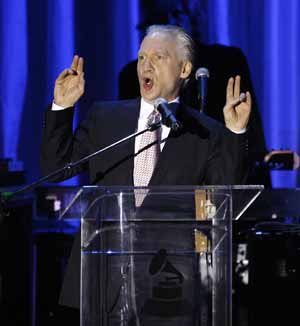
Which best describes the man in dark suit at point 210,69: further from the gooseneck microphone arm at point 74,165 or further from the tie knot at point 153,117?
the gooseneck microphone arm at point 74,165

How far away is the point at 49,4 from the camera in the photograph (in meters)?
3.97

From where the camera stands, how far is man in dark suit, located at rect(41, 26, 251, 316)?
217 cm

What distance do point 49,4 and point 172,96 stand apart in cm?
176

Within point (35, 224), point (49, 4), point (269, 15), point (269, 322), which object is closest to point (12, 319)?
point (35, 224)

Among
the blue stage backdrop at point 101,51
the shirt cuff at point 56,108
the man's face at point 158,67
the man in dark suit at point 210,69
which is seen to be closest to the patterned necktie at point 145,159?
the man's face at point 158,67

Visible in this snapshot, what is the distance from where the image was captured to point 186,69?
250 cm

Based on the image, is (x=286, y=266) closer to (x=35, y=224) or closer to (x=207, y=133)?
(x=207, y=133)

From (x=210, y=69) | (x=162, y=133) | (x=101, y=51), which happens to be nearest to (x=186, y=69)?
→ (x=162, y=133)

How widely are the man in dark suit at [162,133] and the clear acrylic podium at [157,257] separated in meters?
0.38

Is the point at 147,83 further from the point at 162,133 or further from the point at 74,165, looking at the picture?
the point at 74,165

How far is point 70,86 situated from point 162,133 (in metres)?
0.34

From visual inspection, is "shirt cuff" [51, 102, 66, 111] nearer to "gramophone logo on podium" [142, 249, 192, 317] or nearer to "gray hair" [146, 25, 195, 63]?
"gray hair" [146, 25, 195, 63]

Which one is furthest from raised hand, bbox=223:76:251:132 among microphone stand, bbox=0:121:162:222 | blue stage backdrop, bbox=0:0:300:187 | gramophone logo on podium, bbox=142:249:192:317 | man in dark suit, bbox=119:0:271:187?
blue stage backdrop, bbox=0:0:300:187

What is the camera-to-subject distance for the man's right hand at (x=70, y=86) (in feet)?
7.13
